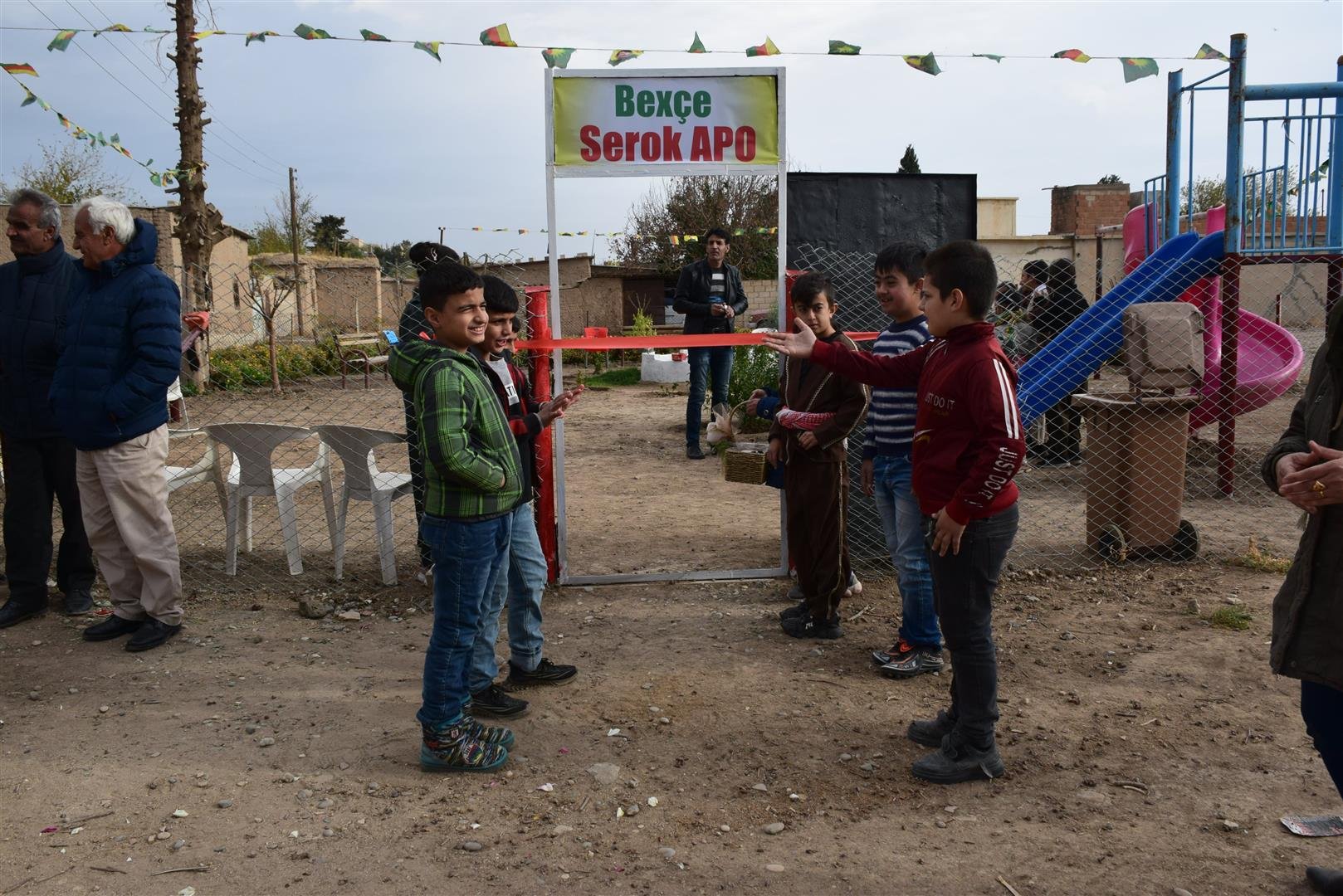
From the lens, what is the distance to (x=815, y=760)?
11.6ft

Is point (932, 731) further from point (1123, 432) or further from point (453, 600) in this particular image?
point (1123, 432)

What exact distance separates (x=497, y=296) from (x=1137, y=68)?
474cm

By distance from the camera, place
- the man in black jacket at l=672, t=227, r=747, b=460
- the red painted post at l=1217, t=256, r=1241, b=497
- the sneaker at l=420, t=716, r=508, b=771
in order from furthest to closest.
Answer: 1. the man in black jacket at l=672, t=227, r=747, b=460
2. the red painted post at l=1217, t=256, r=1241, b=497
3. the sneaker at l=420, t=716, r=508, b=771

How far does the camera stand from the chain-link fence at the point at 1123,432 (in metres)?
5.80

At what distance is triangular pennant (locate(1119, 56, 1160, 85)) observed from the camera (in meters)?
6.29

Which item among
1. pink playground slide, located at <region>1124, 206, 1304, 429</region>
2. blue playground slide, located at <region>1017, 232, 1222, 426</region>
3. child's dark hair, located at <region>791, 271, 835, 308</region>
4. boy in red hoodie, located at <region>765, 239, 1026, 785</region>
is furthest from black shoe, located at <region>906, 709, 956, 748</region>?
pink playground slide, located at <region>1124, 206, 1304, 429</region>

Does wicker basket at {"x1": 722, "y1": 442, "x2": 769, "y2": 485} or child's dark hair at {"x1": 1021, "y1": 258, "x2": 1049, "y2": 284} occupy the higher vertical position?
child's dark hair at {"x1": 1021, "y1": 258, "x2": 1049, "y2": 284}

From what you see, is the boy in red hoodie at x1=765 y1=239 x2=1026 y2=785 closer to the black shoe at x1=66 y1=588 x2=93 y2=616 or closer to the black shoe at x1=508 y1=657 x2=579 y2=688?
the black shoe at x1=508 y1=657 x2=579 y2=688

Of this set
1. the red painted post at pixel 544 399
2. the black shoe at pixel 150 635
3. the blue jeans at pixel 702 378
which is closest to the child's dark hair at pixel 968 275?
the red painted post at pixel 544 399

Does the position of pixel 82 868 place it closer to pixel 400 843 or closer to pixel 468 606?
pixel 400 843

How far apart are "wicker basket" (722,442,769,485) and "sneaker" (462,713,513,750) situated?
6.51 ft

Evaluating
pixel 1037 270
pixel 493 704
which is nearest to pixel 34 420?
pixel 493 704

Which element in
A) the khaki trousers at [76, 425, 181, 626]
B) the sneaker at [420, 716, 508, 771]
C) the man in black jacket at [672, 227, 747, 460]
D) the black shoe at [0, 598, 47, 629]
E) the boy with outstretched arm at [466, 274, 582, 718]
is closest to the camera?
the sneaker at [420, 716, 508, 771]

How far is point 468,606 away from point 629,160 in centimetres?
275
